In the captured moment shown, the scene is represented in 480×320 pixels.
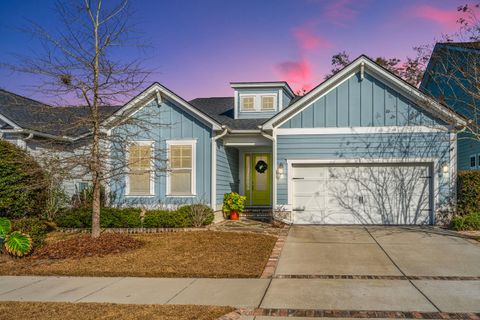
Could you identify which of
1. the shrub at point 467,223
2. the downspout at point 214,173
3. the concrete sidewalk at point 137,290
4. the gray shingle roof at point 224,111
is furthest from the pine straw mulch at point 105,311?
the gray shingle roof at point 224,111

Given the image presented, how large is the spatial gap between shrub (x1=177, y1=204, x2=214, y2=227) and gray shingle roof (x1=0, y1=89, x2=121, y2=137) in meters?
Answer: 3.84

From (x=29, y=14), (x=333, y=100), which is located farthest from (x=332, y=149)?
(x=29, y=14)

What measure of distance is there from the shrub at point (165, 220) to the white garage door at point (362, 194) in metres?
3.88

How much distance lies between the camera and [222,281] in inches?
305

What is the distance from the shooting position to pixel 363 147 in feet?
Result: 47.0

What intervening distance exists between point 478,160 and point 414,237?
5.97 metres

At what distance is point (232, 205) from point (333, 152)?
4.18 meters

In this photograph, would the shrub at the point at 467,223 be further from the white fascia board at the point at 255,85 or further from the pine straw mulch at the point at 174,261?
the white fascia board at the point at 255,85

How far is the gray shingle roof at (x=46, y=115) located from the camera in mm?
10750

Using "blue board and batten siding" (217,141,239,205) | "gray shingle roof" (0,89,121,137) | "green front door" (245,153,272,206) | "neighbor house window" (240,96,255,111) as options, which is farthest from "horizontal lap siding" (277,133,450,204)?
"gray shingle roof" (0,89,121,137)

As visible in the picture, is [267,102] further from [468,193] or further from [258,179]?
[468,193]

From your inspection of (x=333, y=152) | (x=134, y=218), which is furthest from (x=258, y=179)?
(x=134, y=218)

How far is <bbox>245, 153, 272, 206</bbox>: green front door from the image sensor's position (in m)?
18.1

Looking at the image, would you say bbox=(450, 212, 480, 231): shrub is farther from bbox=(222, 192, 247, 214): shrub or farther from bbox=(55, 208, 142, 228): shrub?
bbox=(55, 208, 142, 228): shrub
